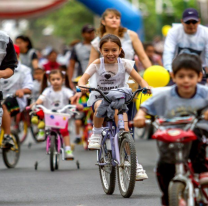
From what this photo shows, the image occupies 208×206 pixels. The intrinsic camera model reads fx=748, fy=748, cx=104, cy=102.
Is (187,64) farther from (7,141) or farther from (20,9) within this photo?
(20,9)

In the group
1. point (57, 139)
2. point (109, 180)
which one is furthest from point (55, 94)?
point (109, 180)

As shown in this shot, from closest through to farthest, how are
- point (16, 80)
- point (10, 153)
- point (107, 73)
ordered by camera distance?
1. point (107, 73)
2. point (10, 153)
3. point (16, 80)

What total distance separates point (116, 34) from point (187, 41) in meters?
1.23

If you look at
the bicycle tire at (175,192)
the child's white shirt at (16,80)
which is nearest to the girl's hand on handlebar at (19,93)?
the child's white shirt at (16,80)

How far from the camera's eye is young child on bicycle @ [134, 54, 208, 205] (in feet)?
18.7

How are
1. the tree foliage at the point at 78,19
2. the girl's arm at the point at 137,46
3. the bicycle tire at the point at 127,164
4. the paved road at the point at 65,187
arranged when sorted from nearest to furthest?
the bicycle tire at the point at 127,164, the paved road at the point at 65,187, the girl's arm at the point at 137,46, the tree foliage at the point at 78,19

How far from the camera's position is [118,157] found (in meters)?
7.86

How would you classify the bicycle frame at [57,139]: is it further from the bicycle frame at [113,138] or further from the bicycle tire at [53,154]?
the bicycle frame at [113,138]

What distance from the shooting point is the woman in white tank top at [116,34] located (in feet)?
32.2

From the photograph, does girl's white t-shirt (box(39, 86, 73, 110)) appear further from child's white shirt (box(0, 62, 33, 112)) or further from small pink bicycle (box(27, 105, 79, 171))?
child's white shirt (box(0, 62, 33, 112))

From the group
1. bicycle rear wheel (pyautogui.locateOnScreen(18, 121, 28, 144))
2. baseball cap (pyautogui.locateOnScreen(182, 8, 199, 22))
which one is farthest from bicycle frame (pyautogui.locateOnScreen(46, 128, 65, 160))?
bicycle rear wheel (pyautogui.locateOnScreen(18, 121, 28, 144))

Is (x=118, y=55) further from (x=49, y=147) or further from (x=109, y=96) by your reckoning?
(x=49, y=147)

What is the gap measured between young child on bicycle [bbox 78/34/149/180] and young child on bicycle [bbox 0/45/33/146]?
2.75 meters

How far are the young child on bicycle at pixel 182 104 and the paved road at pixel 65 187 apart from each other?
5.16ft
